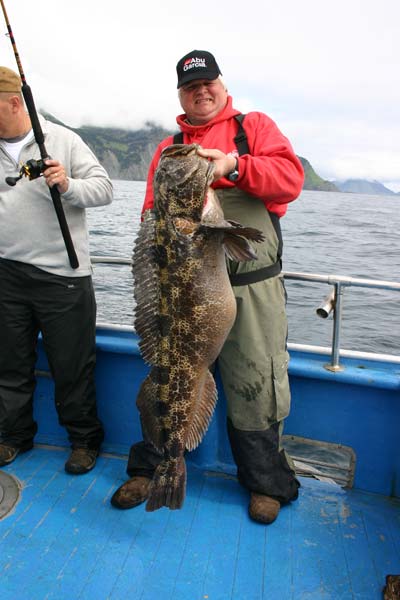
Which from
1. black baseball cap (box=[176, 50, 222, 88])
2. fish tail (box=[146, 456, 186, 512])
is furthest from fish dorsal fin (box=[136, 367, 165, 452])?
black baseball cap (box=[176, 50, 222, 88])

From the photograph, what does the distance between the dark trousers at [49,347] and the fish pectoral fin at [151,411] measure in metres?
0.92

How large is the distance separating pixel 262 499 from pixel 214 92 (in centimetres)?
260

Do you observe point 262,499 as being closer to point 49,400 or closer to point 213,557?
point 213,557

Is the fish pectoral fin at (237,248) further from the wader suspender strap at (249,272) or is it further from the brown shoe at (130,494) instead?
the brown shoe at (130,494)

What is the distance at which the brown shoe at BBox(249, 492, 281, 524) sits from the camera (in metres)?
3.16

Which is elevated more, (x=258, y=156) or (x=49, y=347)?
(x=258, y=156)

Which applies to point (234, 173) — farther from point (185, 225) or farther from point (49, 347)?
point (49, 347)

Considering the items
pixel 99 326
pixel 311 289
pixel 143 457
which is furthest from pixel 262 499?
pixel 311 289

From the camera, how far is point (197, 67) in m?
2.88

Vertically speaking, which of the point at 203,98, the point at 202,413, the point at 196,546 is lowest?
the point at 196,546

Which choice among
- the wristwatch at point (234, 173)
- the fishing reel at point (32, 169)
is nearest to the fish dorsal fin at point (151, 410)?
the wristwatch at point (234, 173)

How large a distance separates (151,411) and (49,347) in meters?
1.13

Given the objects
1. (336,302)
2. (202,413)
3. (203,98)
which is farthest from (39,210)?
(336,302)

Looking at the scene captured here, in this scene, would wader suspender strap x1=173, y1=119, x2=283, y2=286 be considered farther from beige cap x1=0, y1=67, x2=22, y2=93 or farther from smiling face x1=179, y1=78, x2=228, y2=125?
beige cap x1=0, y1=67, x2=22, y2=93
